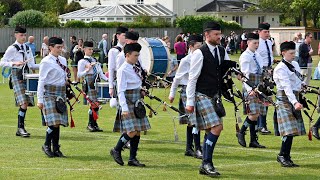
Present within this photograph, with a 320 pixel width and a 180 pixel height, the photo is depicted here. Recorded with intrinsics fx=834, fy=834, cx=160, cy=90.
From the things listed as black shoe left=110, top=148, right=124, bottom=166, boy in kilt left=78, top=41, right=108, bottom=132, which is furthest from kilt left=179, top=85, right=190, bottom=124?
boy in kilt left=78, top=41, right=108, bottom=132

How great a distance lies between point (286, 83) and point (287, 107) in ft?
1.20

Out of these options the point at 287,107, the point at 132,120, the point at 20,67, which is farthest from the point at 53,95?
the point at 287,107

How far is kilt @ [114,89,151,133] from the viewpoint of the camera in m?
12.0

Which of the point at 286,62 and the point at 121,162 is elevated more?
the point at 286,62

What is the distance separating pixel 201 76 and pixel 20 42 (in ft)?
19.2

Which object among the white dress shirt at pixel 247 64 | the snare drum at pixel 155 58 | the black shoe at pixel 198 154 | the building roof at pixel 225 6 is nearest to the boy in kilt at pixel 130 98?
the black shoe at pixel 198 154

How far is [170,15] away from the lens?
260 ft

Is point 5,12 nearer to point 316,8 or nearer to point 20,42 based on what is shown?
point 316,8

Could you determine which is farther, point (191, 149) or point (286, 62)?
point (191, 149)

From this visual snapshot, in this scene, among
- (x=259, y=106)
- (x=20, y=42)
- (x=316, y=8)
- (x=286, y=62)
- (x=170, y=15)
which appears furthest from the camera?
(x=170, y=15)

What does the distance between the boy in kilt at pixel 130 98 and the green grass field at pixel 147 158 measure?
0.38 metres

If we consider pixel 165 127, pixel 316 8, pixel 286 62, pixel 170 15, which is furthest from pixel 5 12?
pixel 286 62

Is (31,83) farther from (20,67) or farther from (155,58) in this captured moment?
(155,58)

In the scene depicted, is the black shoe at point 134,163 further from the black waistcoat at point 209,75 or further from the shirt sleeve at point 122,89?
the black waistcoat at point 209,75
